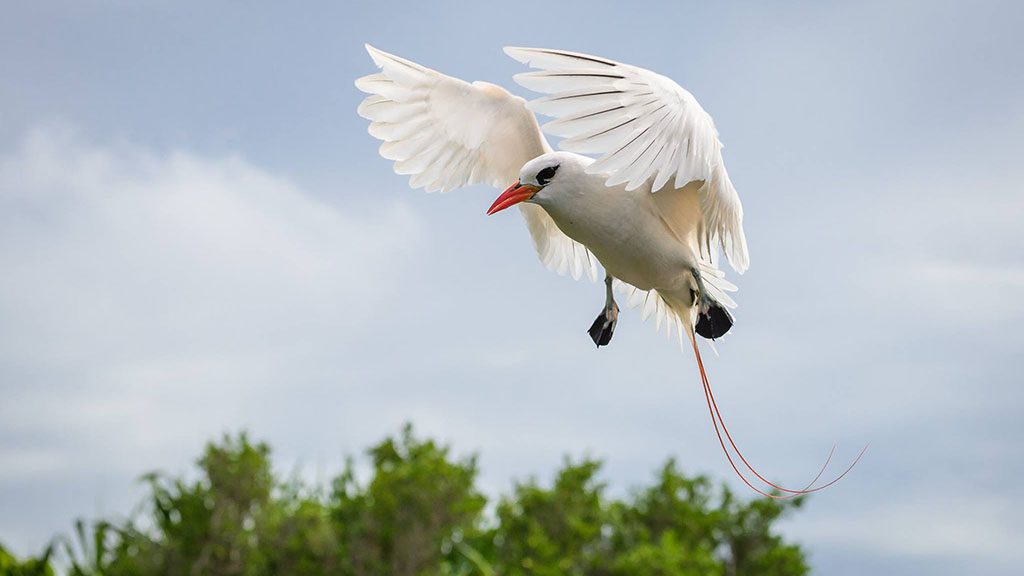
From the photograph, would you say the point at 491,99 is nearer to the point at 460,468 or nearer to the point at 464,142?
the point at 464,142

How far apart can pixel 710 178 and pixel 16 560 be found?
26.8ft

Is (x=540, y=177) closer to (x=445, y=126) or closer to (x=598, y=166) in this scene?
(x=598, y=166)

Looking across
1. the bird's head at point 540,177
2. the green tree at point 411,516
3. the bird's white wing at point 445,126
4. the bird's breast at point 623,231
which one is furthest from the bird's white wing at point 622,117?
the green tree at point 411,516

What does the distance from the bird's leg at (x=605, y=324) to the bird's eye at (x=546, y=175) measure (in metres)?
0.65

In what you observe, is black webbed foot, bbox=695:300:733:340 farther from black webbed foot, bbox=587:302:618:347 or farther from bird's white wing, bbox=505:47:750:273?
bird's white wing, bbox=505:47:750:273

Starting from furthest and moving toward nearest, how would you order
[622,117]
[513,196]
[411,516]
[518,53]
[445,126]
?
[411,516]
[445,126]
[513,196]
[622,117]
[518,53]

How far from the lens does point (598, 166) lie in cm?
321

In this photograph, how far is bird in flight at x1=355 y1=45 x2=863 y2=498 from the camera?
3232 mm

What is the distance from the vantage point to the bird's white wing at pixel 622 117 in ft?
10.4

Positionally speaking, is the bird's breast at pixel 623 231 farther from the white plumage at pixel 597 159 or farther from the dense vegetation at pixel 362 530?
the dense vegetation at pixel 362 530

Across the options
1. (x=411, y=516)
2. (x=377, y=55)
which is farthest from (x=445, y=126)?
(x=411, y=516)

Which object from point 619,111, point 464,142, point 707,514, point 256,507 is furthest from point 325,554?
point 619,111

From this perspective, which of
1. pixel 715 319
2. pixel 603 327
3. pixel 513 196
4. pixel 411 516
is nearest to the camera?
pixel 513 196

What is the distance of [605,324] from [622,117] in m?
1.21
